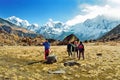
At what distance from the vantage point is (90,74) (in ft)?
122

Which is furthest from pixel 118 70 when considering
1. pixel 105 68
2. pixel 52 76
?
pixel 52 76

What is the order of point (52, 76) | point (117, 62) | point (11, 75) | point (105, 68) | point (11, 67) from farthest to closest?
point (117, 62), point (105, 68), point (11, 67), point (52, 76), point (11, 75)

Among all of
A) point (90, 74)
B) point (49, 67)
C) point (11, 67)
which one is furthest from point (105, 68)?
point (11, 67)

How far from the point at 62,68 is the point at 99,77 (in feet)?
20.7

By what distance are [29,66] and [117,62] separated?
15.7 m

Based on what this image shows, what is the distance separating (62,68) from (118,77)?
27.8ft

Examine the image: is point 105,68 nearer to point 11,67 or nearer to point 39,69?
point 39,69

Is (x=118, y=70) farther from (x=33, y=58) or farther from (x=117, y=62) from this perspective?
(x=33, y=58)

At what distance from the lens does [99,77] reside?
36.0m

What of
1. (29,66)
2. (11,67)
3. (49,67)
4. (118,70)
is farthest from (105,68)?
(11,67)

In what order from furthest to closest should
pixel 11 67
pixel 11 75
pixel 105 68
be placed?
pixel 105 68 < pixel 11 67 < pixel 11 75

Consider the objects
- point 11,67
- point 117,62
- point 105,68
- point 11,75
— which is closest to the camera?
point 11,75

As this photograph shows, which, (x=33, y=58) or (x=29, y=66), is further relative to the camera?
(x=33, y=58)

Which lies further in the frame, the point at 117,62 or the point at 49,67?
the point at 117,62
